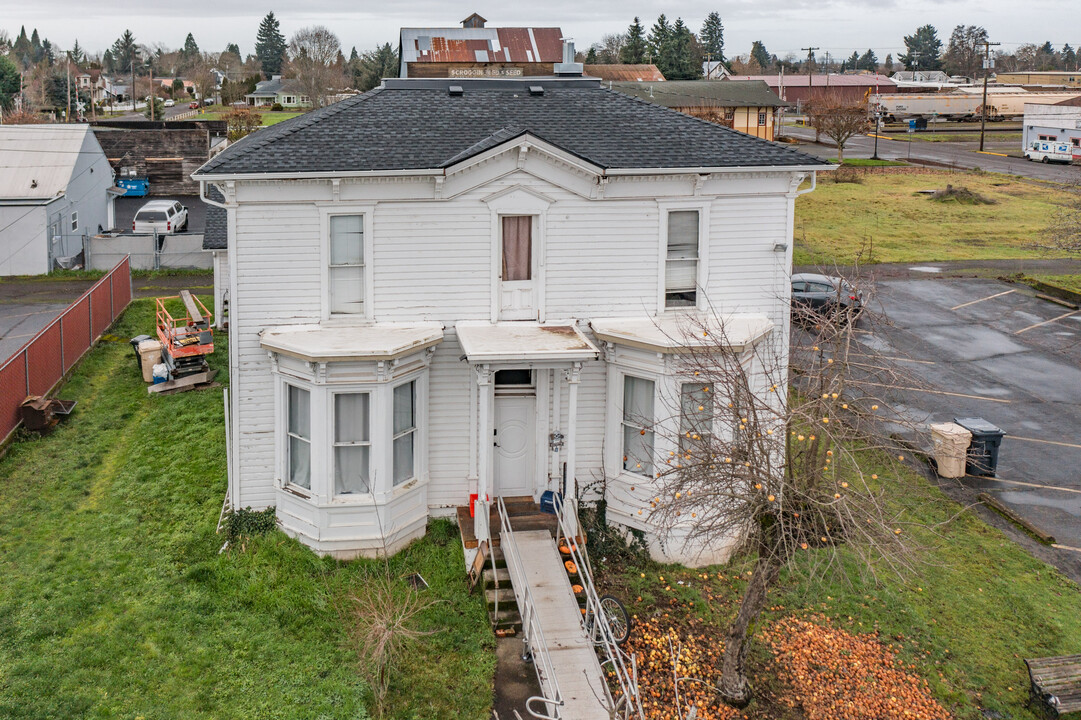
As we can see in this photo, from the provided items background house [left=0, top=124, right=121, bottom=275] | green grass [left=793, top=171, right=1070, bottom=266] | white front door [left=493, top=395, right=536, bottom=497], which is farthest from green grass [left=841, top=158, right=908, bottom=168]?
white front door [left=493, top=395, right=536, bottom=497]

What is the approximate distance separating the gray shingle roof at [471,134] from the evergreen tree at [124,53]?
163 m

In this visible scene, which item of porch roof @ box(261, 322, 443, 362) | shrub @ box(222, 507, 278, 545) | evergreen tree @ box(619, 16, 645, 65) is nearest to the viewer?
porch roof @ box(261, 322, 443, 362)

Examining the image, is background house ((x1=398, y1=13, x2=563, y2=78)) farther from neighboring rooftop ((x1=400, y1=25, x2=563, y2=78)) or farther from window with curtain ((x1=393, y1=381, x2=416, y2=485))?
window with curtain ((x1=393, y1=381, x2=416, y2=485))

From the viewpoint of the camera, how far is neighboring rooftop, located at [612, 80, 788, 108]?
211ft

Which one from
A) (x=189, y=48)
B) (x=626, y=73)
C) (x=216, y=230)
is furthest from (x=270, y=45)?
(x=216, y=230)

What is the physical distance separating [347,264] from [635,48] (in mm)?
93938

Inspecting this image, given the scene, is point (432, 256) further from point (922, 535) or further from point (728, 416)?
point (922, 535)

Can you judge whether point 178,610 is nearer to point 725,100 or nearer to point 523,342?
point 523,342

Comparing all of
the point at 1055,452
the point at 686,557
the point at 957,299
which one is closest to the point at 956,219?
the point at 957,299

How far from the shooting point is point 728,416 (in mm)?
14875

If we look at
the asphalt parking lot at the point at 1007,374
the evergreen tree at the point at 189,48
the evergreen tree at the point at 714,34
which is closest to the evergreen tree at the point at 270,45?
the evergreen tree at the point at 189,48

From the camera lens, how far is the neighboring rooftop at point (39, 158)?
36406mm

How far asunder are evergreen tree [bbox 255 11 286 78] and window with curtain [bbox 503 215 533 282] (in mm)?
160531

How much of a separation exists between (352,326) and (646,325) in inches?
191
